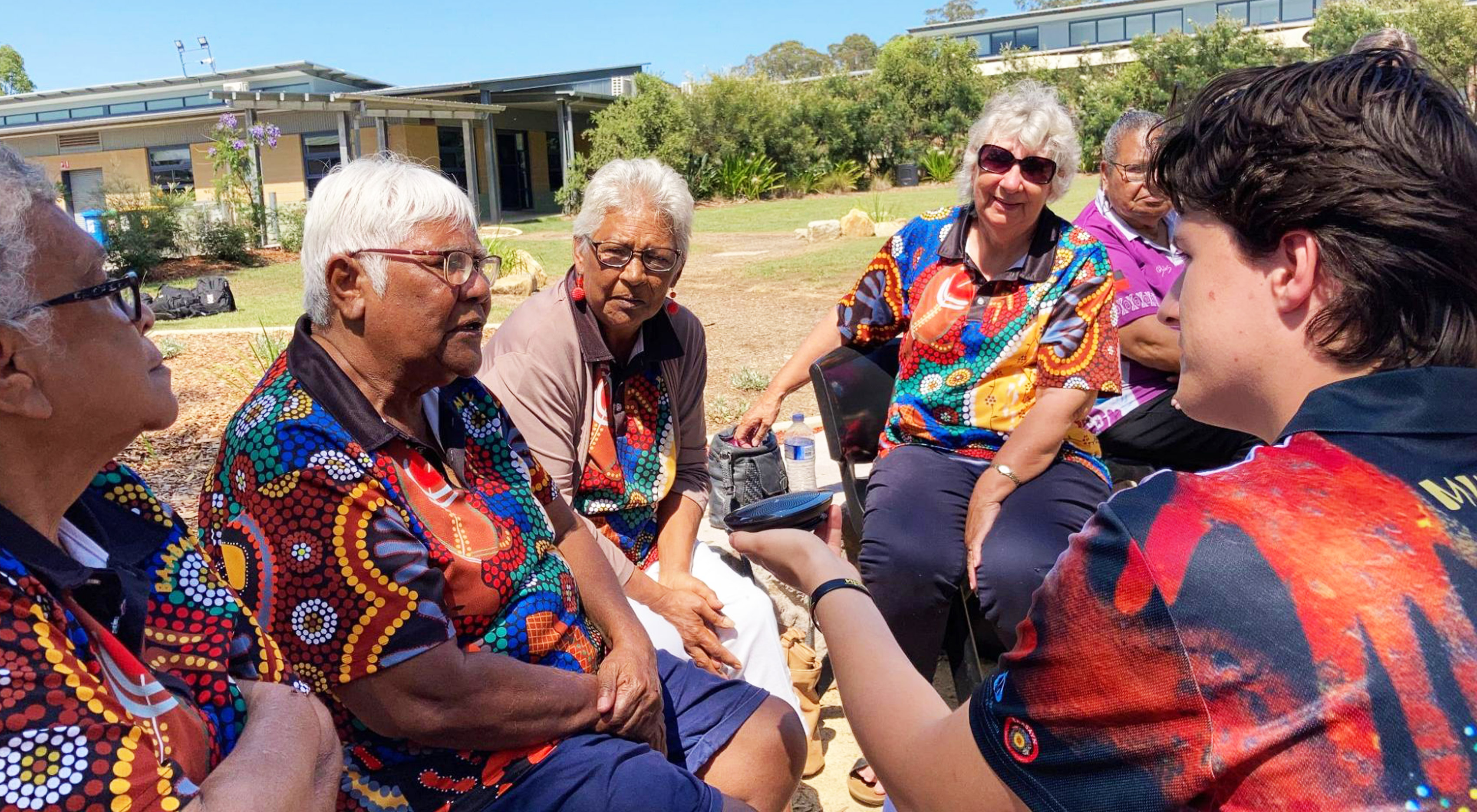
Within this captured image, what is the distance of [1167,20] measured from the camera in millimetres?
53250

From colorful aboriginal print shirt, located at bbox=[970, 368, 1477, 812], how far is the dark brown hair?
12 cm

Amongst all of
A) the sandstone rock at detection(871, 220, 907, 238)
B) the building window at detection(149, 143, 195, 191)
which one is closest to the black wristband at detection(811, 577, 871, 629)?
the sandstone rock at detection(871, 220, 907, 238)

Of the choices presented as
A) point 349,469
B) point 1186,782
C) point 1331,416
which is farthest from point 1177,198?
point 349,469

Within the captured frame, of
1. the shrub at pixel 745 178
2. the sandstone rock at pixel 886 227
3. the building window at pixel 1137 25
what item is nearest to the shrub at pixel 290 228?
the sandstone rock at pixel 886 227

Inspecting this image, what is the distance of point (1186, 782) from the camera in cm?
116

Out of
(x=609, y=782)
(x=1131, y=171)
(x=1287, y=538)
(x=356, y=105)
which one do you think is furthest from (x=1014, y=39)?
(x=1287, y=538)

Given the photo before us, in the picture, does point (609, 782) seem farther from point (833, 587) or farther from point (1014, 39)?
point (1014, 39)

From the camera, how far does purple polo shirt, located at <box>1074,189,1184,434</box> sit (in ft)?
13.5

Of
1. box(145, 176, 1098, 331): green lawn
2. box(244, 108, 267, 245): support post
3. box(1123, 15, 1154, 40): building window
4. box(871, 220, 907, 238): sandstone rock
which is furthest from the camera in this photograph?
box(1123, 15, 1154, 40): building window

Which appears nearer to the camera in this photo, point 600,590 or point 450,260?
point 450,260

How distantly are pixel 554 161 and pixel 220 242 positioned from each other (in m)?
17.0

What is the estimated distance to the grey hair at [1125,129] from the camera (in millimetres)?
4406

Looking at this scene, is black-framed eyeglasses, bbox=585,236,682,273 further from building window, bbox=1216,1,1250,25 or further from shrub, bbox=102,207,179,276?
building window, bbox=1216,1,1250,25

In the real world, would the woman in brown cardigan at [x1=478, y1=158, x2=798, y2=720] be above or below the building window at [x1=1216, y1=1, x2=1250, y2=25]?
below
